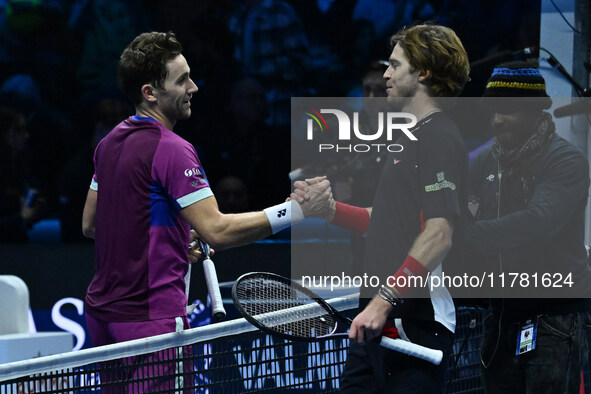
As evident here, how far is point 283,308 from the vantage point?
3.19 metres

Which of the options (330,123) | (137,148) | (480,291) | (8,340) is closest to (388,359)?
(480,291)

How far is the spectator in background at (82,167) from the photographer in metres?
6.39

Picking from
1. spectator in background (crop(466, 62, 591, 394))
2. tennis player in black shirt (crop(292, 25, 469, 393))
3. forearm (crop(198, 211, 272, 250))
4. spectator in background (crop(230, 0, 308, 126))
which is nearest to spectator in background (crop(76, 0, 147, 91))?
spectator in background (crop(230, 0, 308, 126))

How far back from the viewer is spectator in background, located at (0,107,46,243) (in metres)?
6.44

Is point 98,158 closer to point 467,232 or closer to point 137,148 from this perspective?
point 137,148

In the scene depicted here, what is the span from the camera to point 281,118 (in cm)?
657

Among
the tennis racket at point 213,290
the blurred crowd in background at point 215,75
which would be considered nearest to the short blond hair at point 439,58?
the tennis racket at point 213,290

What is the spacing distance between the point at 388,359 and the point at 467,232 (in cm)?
52

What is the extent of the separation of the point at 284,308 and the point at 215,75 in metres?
3.71

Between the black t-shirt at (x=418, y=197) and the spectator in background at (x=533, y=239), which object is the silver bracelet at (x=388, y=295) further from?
the spectator in background at (x=533, y=239)

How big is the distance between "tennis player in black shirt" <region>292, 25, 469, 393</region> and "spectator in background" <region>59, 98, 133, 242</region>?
12.4 ft

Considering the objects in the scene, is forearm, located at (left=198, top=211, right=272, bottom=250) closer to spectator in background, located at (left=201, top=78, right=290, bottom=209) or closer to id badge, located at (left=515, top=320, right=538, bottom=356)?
id badge, located at (left=515, top=320, right=538, bottom=356)

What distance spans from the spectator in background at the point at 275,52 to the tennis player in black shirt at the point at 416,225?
3570 millimetres

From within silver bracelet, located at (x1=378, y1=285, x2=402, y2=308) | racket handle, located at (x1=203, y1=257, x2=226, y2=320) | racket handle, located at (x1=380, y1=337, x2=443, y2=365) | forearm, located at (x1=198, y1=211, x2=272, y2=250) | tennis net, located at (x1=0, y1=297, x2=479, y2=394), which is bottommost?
tennis net, located at (x1=0, y1=297, x2=479, y2=394)
